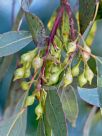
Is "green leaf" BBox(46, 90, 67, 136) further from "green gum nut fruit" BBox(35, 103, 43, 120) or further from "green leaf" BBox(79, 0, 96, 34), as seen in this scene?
"green leaf" BBox(79, 0, 96, 34)

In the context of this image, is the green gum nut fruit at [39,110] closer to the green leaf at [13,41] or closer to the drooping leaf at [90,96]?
the green leaf at [13,41]

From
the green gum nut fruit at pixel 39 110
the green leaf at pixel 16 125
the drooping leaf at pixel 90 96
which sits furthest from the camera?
the drooping leaf at pixel 90 96

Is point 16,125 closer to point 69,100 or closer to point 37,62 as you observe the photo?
point 69,100

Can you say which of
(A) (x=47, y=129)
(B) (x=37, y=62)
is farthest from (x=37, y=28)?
(A) (x=47, y=129)

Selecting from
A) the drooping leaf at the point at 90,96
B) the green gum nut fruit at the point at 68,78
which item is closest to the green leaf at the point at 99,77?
the green gum nut fruit at the point at 68,78

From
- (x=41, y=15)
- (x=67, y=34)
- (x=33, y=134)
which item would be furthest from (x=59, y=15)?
(x=41, y=15)

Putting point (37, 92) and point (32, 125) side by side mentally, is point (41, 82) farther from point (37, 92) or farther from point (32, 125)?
point (32, 125)

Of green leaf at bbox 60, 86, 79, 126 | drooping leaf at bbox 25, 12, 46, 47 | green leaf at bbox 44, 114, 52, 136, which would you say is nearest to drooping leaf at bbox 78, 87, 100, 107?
green leaf at bbox 60, 86, 79, 126
